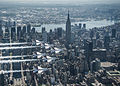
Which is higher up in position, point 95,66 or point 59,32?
point 59,32

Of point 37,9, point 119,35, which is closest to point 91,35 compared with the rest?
point 119,35

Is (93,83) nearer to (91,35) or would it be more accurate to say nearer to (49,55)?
(49,55)

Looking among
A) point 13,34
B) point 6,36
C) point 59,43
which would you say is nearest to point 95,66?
point 59,43

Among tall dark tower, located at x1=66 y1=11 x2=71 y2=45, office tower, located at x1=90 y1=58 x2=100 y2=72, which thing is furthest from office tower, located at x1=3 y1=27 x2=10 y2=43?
office tower, located at x1=90 y1=58 x2=100 y2=72

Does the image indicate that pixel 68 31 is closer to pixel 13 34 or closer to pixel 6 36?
pixel 13 34

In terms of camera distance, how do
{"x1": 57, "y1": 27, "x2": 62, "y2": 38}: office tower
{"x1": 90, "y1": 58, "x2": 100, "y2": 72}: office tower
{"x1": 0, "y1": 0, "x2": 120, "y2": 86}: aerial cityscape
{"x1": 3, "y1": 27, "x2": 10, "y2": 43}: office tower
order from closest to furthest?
{"x1": 0, "y1": 0, "x2": 120, "y2": 86}: aerial cityscape < {"x1": 90, "y1": 58, "x2": 100, "y2": 72}: office tower < {"x1": 3, "y1": 27, "x2": 10, "y2": 43}: office tower < {"x1": 57, "y1": 27, "x2": 62, "y2": 38}: office tower

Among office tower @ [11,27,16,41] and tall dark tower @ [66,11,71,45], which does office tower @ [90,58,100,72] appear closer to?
tall dark tower @ [66,11,71,45]

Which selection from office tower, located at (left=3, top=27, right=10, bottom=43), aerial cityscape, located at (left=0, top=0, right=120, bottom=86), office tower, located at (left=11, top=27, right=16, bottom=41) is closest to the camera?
aerial cityscape, located at (left=0, top=0, right=120, bottom=86)

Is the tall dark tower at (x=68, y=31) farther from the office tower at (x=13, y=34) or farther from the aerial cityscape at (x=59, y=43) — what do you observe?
the office tower at (x=13, y=34)

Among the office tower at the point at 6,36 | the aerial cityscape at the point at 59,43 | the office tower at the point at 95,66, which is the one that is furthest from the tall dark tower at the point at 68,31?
the office tower at the point at 95,66
